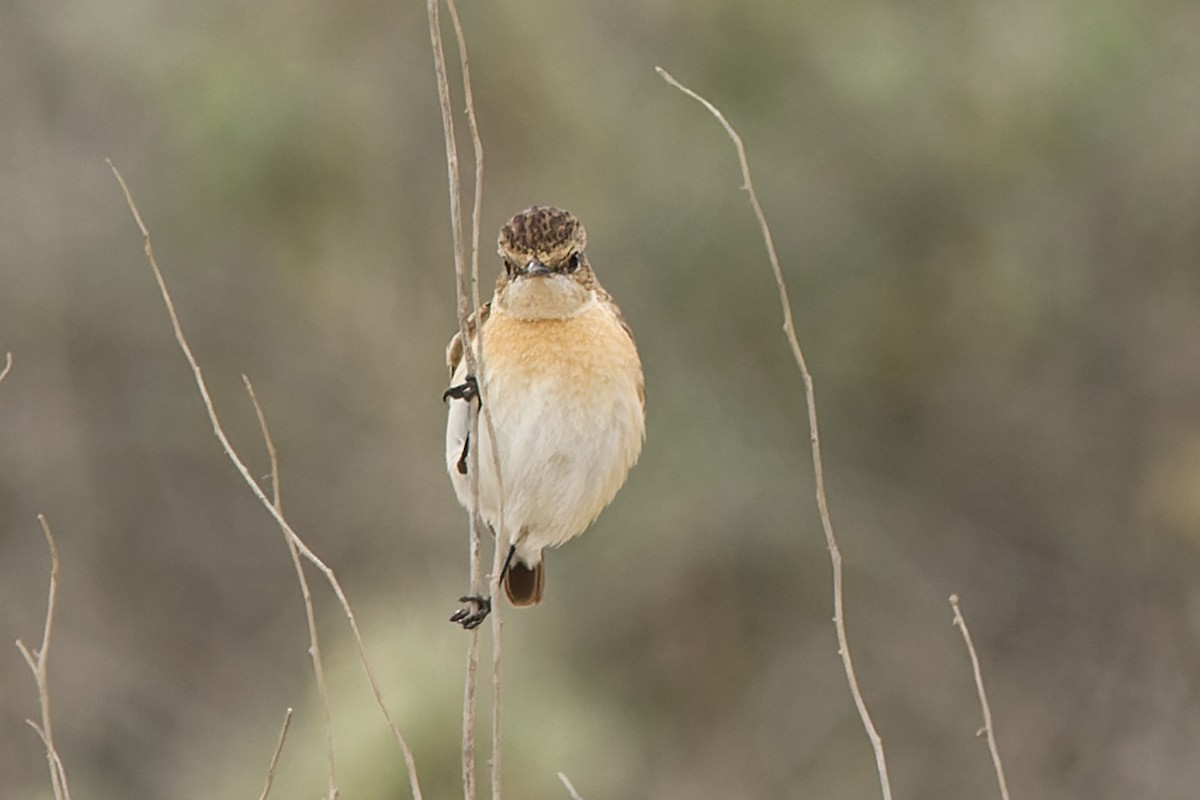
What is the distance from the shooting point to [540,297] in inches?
199

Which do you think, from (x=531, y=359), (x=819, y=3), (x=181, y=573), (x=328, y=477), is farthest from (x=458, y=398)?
(x=181, y=573)

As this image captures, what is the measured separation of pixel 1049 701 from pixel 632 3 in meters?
5.38

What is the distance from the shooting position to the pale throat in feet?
16.6

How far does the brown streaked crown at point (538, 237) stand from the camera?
4941 millimetres

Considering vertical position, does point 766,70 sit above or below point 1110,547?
above

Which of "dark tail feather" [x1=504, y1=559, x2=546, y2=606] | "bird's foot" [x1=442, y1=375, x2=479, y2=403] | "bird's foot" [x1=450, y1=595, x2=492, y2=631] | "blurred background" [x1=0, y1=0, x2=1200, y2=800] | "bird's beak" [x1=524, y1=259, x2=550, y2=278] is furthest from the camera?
"blurred background" [x1=0, y1=0, x2=1200, y2=800]

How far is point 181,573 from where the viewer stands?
48.6 feet

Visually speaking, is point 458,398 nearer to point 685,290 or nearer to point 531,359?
point 531,359

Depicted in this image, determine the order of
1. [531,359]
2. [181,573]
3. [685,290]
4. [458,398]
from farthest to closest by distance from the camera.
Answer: [181,573] < [685,290] < [531,359] < [458,398]

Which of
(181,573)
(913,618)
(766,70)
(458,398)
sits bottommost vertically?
(181,573)

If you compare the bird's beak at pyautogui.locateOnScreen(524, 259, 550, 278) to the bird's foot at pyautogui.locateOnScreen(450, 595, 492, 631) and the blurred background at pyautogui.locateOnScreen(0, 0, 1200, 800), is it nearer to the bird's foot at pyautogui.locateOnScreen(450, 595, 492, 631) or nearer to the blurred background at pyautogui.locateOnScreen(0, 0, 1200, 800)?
the bird's foot at pyautogui.locateOnScreen(450, 595, 492, 631)

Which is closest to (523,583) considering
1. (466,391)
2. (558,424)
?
(558,424)

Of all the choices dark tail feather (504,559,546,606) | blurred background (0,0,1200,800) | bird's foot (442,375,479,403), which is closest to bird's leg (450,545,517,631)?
bird's foot (442,375,479,403)

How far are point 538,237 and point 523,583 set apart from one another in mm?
1434
